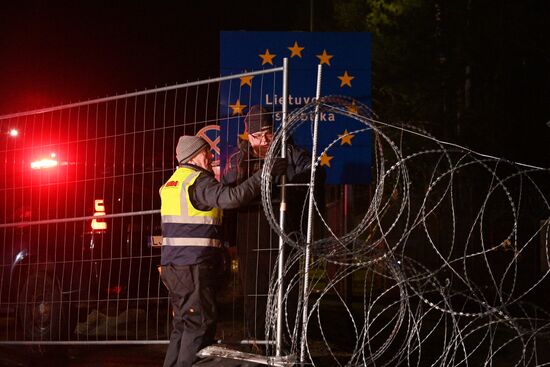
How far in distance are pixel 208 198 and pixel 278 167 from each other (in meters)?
0.57

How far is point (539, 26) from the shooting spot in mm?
20641

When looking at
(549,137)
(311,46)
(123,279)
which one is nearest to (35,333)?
(123,279)

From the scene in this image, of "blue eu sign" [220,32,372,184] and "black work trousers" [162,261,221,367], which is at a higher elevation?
"blue eu sign" [220,32,372,184]

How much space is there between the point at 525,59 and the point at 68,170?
16.0 m

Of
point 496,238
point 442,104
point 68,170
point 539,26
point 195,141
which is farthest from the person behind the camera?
point 442,104

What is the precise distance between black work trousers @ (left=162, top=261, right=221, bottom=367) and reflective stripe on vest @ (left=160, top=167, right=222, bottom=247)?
7.5 inches

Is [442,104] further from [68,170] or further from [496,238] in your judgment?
[68,170]

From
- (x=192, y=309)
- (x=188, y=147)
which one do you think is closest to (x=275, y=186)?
(x=188, y=147)

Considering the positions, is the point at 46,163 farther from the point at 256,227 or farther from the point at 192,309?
the point at 192,309

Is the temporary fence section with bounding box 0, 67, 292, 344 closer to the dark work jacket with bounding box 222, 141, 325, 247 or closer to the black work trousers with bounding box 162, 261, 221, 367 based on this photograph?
the dark work jacket with bounding box 222, 141, 325, 247

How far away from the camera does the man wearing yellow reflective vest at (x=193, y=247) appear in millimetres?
5969

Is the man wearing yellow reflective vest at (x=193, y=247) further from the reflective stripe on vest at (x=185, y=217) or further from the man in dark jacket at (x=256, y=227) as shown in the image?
the man in dark jacket at (x=256, y=227)

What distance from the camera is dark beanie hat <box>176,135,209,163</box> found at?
246 inches

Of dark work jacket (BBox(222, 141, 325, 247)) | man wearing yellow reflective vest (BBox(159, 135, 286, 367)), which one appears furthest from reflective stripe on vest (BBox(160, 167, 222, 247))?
dark work jacket (BBox(222, 141, 325, 247))
